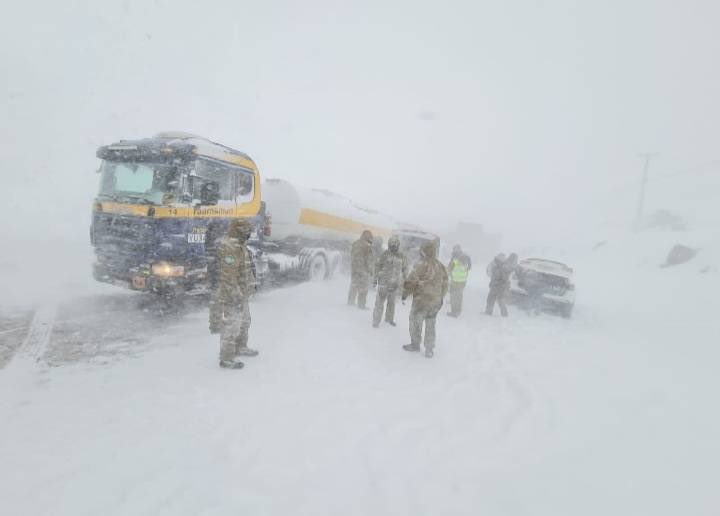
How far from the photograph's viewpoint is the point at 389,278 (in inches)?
314

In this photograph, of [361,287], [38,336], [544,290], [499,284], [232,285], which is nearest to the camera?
[232,285]

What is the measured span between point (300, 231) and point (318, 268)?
4.08 feet

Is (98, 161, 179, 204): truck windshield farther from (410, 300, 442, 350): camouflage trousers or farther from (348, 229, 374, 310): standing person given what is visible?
(410, 300, 442, 350): camouflage trousers

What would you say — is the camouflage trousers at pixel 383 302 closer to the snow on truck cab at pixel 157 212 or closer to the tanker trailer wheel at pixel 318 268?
the snow on truck cab at pixel 157 212

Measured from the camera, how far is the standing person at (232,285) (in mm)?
5070

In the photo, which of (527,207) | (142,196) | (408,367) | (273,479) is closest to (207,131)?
(142,196)

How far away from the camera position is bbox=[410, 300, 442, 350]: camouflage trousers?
21.6ft

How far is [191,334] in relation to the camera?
662 centimetres

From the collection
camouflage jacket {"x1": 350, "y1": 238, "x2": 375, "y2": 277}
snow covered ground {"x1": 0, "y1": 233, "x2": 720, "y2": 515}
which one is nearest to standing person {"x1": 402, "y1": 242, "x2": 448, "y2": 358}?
snow covered ground {"x1": 0, "y1": 233, "x2": 720, "y2": 515}

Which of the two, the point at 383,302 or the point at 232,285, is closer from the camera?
the point at 232,285

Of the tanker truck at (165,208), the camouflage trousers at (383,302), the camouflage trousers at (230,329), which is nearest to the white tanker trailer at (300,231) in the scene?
the tanker truck at (165,208)

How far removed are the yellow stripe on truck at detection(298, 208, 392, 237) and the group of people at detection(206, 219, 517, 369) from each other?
313cm

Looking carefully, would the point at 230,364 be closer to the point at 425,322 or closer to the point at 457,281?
the point at 425,322

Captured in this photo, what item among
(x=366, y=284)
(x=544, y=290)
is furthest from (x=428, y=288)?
→ (x=544, y=290)
